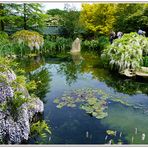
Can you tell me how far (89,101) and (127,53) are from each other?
11.7 feet

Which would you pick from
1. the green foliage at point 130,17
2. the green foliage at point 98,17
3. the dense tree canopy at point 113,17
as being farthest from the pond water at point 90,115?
the green foliage at point 98,17

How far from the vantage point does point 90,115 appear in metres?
5.45

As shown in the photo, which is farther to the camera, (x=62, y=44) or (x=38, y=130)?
(x=62, y=44)

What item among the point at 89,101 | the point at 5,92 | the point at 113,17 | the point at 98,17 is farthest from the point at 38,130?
the point at 98,17

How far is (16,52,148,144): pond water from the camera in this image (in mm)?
4598

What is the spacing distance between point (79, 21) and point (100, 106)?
13249 mm

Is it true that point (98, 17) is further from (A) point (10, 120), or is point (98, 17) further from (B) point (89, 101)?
(A) point (10, 120)

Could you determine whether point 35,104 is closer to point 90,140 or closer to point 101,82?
point 90,140

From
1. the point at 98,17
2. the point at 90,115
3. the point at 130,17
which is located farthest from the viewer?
the point at 98,17

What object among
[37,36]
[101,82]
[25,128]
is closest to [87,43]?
[37,36]

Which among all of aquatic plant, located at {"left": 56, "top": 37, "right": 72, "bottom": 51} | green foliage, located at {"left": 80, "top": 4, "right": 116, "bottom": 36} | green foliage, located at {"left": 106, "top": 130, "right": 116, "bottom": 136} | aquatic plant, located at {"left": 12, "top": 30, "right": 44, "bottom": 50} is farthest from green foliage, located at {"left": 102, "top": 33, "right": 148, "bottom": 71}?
green foliage, located at {"left": 80, "top": 4, "right": 116, "bottom": 36}

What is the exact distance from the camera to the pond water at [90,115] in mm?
4598

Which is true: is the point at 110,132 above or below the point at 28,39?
below

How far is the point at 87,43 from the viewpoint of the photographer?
17.8 meters
